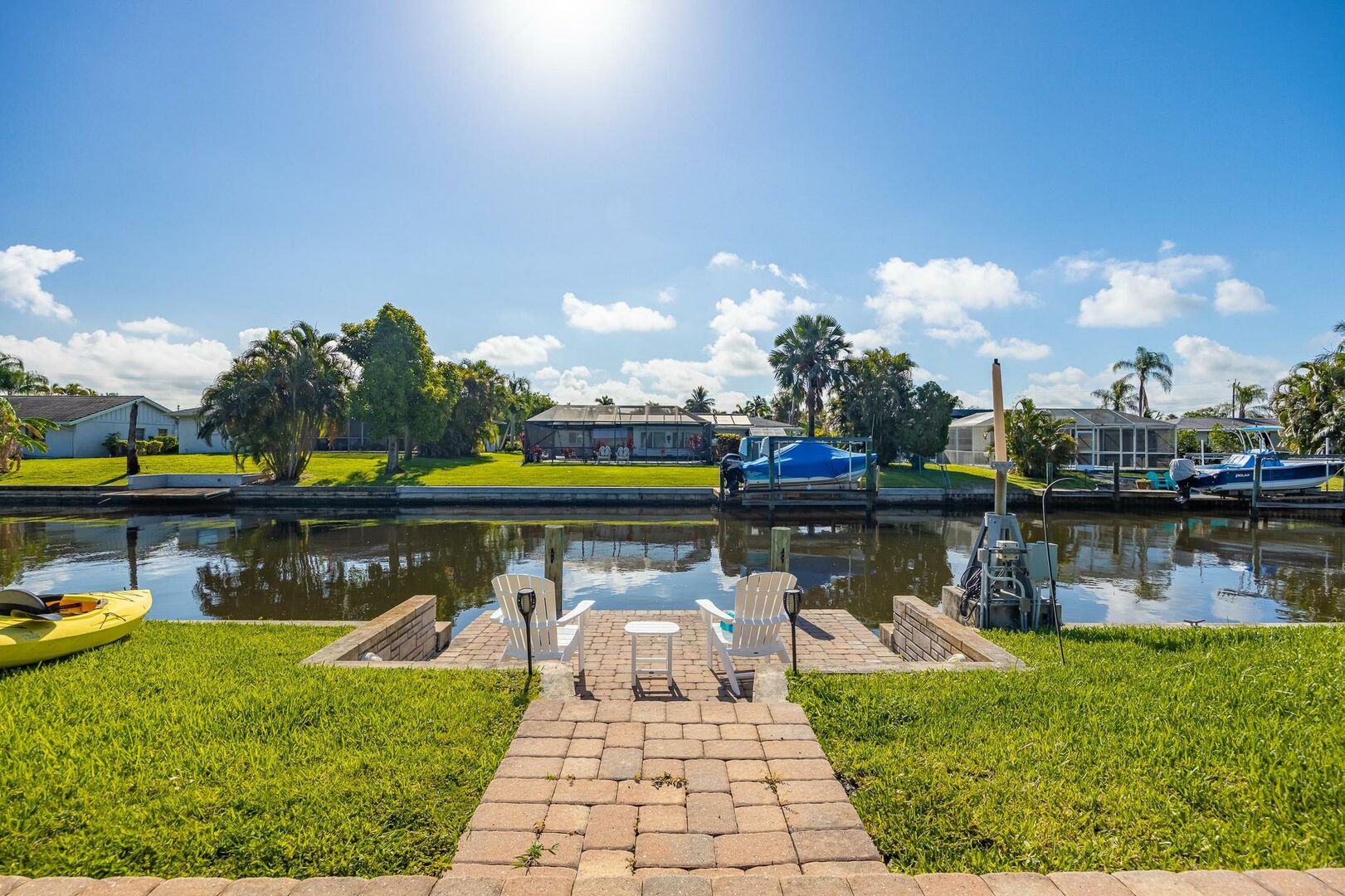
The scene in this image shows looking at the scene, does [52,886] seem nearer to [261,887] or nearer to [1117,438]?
[261,887]

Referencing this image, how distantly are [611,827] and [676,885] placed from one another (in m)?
0.46

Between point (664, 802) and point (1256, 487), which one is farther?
point (1256, 487)

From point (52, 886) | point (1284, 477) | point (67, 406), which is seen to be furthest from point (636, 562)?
point (67, 406)

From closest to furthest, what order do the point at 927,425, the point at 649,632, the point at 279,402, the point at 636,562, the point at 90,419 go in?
the point at 649,632 → the point at 636,562 → the point at 279,402 → the point at 927,425 → the point at 90,419

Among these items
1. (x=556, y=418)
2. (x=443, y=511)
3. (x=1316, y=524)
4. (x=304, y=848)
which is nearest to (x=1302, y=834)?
(x=304, y=848)

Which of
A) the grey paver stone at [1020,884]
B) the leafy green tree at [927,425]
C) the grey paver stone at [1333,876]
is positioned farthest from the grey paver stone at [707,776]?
the leafy green tree at [927,425]

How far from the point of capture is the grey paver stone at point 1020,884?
2.22 meters

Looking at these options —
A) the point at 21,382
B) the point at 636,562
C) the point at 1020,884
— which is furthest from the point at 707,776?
the point at 21,382

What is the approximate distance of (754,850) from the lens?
2.51 metres

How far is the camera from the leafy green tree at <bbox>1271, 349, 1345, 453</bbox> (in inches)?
948

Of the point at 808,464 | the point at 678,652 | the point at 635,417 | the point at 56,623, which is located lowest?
the point at 678,652

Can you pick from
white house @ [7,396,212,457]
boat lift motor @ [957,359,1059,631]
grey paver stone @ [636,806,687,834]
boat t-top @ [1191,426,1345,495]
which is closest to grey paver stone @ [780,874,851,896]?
grey paver stone @ [636,806,687,834]

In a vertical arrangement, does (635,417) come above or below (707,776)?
above

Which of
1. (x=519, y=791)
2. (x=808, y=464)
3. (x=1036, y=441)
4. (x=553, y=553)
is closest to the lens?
(x=519, y=791)
